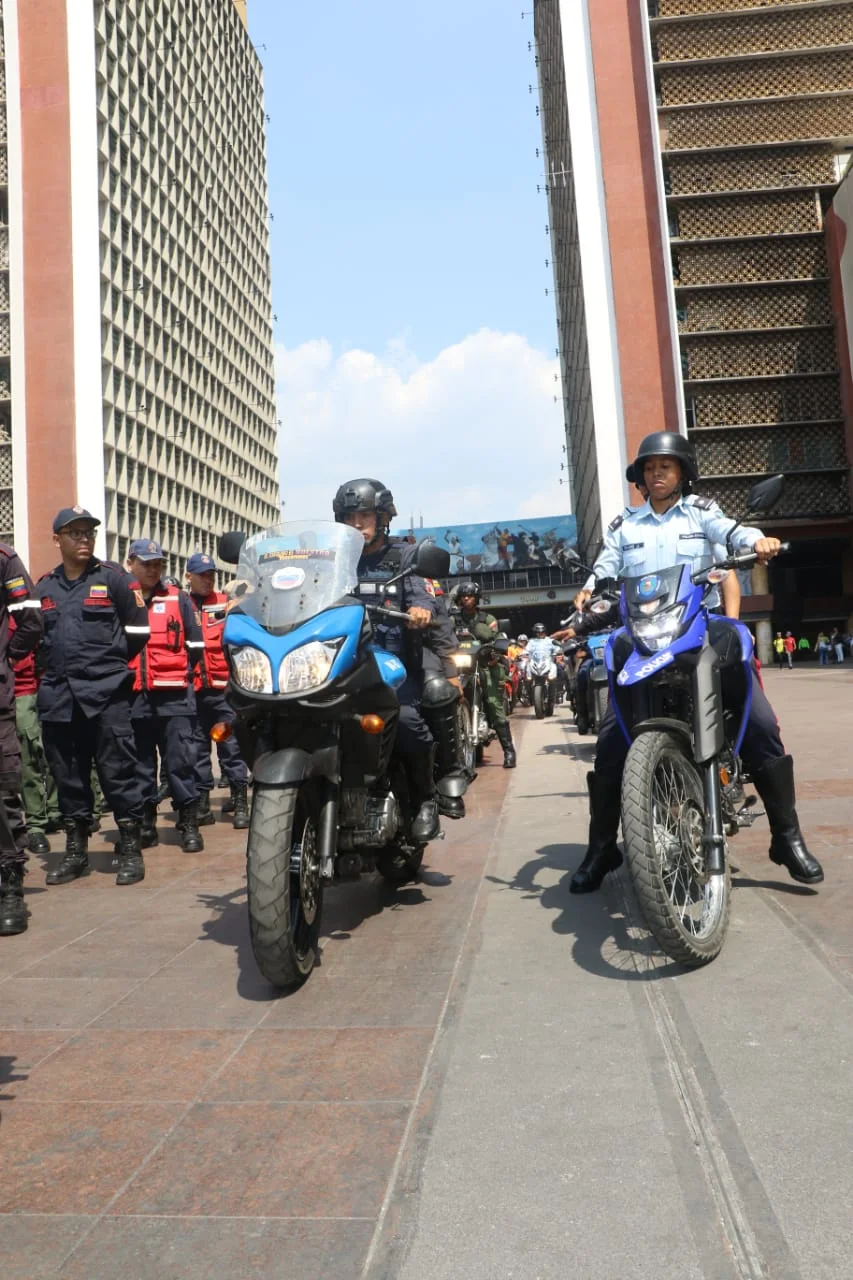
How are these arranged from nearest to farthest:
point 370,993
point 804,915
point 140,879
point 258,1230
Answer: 1. point 258,1230
2. point 370,993
3. point 804,915
4. point 140,879

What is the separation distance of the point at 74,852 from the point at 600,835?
2.98m

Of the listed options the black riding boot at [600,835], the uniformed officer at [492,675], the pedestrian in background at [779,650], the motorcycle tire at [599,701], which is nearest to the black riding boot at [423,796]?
the black riding boot at [600,835]

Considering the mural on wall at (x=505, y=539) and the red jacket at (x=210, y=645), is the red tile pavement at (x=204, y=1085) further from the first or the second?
the mural on wall at (x=505, y=539)

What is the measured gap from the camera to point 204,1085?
9.55ft

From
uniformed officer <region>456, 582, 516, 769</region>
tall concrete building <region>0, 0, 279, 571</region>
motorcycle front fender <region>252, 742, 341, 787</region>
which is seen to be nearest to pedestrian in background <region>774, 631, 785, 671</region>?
tall concrete building <region>0, 0, 279, 571</region>

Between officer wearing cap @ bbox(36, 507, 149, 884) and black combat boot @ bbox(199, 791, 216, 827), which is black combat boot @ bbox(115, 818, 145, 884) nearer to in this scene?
officer wearing cap @ bbox(36, 507, 149, 884)

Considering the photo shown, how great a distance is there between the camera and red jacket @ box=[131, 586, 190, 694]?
7.11m

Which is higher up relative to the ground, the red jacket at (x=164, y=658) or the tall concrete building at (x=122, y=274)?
the tall concrete building at (x=122, y=274)

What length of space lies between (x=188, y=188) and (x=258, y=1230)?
8594 cm

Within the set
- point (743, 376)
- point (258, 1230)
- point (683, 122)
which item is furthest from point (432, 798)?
point (683, 122)

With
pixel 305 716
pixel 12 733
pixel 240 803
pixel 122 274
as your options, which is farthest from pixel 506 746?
pixel 122 274

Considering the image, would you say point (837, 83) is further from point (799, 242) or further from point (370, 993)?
point (370, 993)

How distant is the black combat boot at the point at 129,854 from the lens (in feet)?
19.5

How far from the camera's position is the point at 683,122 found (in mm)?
57406
